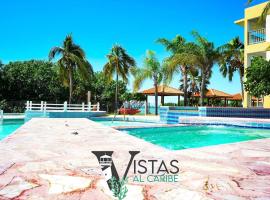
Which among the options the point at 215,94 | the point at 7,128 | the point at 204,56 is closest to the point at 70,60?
the point at 7,128

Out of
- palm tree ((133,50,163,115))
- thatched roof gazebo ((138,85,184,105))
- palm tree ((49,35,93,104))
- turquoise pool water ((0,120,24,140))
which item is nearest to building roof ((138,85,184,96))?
thatched roof gazebo ((138,85,184,105))

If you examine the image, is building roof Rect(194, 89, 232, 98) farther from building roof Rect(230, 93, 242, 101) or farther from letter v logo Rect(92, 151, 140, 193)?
letter v logo Rect(92, 151, 140, 193)

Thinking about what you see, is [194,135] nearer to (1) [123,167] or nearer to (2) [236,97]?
(1) [123,167]

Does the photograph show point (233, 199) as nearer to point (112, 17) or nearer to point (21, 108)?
point (112, 17)

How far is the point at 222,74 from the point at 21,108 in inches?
830

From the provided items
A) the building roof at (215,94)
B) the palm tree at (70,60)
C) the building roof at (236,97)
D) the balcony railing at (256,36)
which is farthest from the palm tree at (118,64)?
the building roof at (236,97)

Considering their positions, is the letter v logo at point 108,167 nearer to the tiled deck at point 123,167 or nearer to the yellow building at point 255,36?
the tiled deck at point 123,167

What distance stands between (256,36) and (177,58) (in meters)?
5.43

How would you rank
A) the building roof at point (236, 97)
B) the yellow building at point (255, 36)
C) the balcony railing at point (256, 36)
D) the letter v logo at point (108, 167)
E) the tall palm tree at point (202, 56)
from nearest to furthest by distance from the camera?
the letter v logo at point (108, 167) < the yellow building at point (255, 36) < the balcony railing at point (256, 36) < the tall palm tree at point (202, 56) < the building roof at point (236, 97)

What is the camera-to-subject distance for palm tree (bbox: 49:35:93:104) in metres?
26.6

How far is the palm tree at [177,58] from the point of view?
21406 mm

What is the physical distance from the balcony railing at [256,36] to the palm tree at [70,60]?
14.4 metres

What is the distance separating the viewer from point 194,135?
12039 millimetres

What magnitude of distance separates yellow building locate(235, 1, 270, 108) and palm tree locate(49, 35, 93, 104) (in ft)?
46.6
